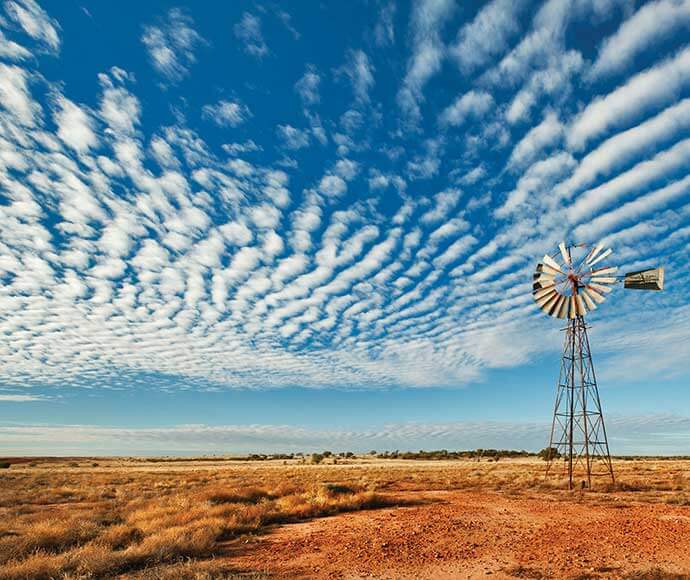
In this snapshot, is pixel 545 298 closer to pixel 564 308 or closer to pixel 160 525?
pixel 564 308

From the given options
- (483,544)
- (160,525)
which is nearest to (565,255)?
(483,544)

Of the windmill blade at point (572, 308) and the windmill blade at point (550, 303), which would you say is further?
the windmill blade at point (550, 303)

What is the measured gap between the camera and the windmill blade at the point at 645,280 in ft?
75.5

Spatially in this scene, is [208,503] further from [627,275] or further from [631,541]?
[627,275]

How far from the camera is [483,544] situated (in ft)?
38.9

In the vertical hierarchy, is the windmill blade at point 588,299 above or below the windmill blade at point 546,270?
below

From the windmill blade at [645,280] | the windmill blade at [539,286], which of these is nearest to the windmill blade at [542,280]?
the windmill blade at [539,286]

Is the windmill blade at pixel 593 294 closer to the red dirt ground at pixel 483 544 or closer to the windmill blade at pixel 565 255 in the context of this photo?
the windmill blade at pixel 565 255

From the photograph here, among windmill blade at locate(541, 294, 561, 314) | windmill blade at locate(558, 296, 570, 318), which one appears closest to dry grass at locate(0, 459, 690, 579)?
windmill blade at locate(558, 296, 570, 318)

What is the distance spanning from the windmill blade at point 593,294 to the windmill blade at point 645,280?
4.21 ft

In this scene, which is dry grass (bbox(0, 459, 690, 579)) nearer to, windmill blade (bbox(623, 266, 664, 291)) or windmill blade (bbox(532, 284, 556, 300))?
windmill blade (bbox(623, 266, 664, 291))

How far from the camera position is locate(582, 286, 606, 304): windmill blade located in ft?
79.3

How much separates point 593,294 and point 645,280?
2450mm

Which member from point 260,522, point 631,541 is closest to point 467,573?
point 631,541
